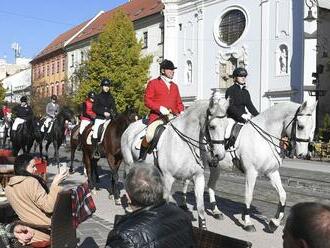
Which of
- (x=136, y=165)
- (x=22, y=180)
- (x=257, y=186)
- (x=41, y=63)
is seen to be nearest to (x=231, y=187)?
(x=257, y=186)

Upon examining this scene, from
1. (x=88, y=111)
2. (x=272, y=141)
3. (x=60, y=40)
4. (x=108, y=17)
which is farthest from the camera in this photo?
(x=60, y=40)

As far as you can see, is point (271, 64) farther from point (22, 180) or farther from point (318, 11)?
point (22, 180)

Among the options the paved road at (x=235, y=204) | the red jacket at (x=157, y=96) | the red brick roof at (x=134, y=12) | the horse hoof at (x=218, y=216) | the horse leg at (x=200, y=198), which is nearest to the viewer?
the paved road at (x=235, y=204)

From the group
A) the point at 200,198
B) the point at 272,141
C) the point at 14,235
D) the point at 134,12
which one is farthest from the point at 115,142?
the point at 134,12

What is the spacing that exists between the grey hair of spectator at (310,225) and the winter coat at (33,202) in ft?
11.2

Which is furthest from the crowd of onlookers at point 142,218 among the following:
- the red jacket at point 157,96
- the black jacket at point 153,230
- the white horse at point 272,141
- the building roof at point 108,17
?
the building roof at point 108,17

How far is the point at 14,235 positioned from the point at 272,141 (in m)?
4.87

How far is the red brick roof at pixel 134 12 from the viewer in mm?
54769

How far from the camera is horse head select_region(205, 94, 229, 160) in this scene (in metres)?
7.83

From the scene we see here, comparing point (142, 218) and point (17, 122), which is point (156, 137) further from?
point (17, 122)

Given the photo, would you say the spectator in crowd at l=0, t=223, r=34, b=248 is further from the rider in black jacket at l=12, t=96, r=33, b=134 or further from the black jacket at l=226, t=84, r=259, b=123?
the rider in black jacket at l=12, t=96, r=33, b=134

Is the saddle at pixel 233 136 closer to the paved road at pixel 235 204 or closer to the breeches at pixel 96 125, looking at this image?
the paved road at pixel 235 204

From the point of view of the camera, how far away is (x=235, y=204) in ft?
36.9

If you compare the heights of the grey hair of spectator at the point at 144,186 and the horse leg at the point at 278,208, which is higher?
the grey hair of spectator at the point at 144,186
